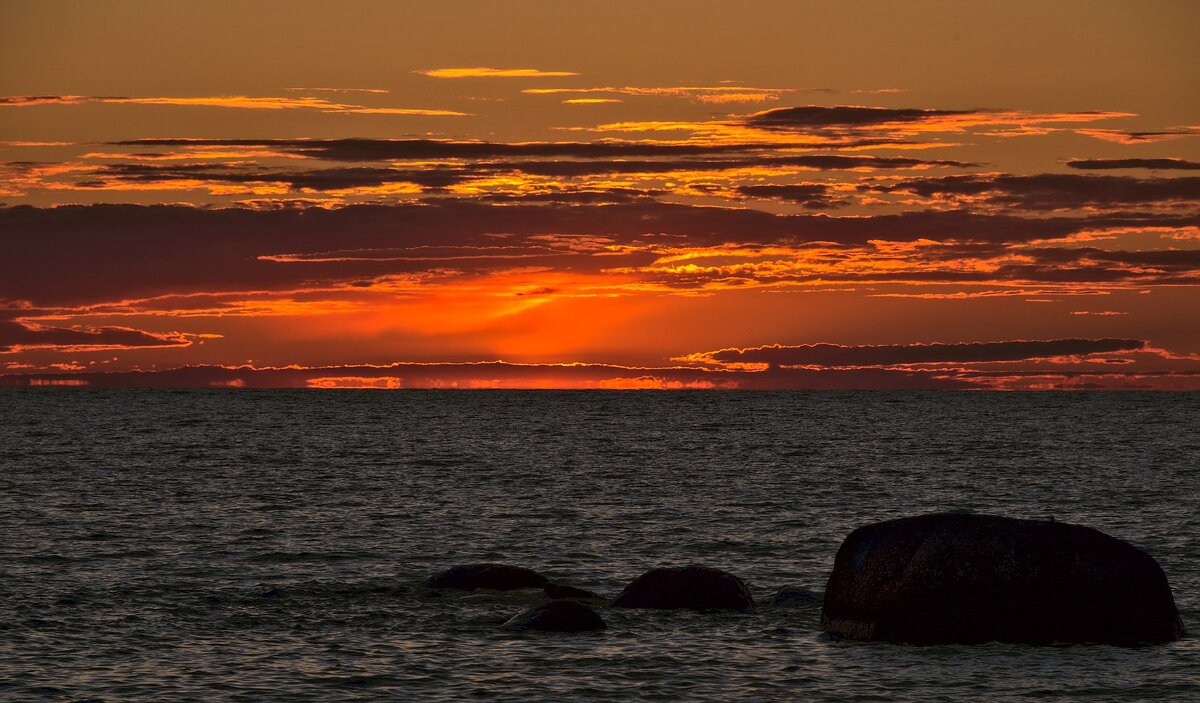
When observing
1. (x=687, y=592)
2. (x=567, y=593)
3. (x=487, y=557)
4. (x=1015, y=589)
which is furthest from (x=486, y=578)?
(x=1015, y=589)

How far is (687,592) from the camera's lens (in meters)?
29.0

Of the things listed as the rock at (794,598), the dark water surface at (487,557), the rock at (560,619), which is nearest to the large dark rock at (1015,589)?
the dark water surface at (487,557)

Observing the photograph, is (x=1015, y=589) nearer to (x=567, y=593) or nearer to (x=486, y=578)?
(x=567, y=593)

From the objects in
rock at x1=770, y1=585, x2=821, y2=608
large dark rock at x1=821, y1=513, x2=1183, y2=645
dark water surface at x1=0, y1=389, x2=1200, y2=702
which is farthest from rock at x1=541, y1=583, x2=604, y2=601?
large dark rock at x1=821, y1=513, x2=1183, y2=645

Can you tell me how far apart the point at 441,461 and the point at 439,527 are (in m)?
34.1

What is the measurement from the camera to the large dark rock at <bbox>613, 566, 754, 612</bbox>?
94.4 feet

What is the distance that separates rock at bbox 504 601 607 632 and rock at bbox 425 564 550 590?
4281mm

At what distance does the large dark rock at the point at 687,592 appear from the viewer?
28.8 metres

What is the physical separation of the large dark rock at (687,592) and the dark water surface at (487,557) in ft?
2.02

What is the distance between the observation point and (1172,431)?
12400cm

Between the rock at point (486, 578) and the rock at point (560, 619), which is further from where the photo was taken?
the rock at point (486, 578)

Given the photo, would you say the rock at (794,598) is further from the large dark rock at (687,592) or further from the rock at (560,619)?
the rock at (560,619)

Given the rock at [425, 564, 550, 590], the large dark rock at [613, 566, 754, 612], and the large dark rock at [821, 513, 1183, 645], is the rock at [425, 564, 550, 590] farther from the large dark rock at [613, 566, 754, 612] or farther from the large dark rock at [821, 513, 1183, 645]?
the large dark rock at [821, 513, 1183, 645]

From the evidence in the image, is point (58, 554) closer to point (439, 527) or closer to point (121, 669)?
point (439, 527)
